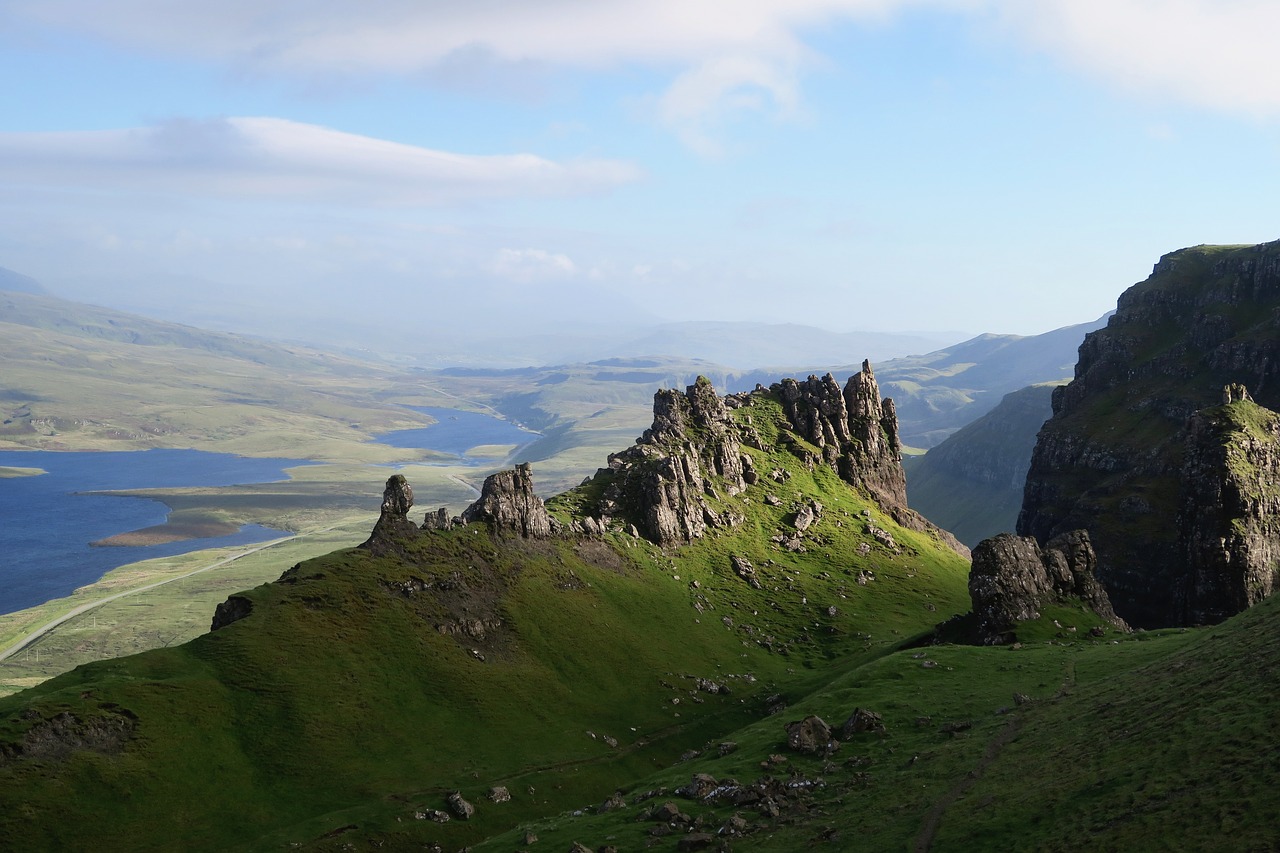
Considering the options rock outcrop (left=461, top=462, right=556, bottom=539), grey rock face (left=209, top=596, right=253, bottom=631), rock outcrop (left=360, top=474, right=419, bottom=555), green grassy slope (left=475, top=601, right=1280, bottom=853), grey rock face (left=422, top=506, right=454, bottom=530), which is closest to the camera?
green grassy slope (left=475, top=601, right=1280, bottom=853)

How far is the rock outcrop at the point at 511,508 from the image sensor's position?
151125mm

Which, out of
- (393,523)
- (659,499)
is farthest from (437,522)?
(659,499)

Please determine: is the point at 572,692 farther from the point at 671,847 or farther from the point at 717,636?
the point at 671,847

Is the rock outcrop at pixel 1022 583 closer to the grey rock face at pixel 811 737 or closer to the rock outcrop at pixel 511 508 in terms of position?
the grey rock face at pixel 811 737

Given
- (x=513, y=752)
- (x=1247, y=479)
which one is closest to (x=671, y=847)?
(x=513, y=752)

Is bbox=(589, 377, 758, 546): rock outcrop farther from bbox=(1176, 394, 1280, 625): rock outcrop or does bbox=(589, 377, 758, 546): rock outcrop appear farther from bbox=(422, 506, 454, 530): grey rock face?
bbox=(1176, 394, 1280, 625): rock outcrop

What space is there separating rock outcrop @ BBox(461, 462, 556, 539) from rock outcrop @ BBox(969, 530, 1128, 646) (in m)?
65.8

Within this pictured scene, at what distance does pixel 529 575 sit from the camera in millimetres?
145375

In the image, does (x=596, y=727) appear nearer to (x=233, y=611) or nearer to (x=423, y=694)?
(x=423, y=694)

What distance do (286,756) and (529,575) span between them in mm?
51395

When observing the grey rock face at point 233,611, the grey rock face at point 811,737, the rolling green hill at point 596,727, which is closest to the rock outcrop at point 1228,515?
the rolling green hill at point 596,727

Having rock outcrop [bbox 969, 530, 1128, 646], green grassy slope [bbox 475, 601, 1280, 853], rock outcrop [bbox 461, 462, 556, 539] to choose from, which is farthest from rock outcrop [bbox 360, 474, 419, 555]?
rock outcrop [bbox 969, 530, 1128, 646]

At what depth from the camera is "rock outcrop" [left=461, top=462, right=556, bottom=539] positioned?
496 ft

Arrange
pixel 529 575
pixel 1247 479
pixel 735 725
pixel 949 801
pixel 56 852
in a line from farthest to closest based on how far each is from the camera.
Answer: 1. pixel 1247 479
2. pixel 529 575
3. pixel 735 725
4. pixel 56 852
5. pixel 949 801
